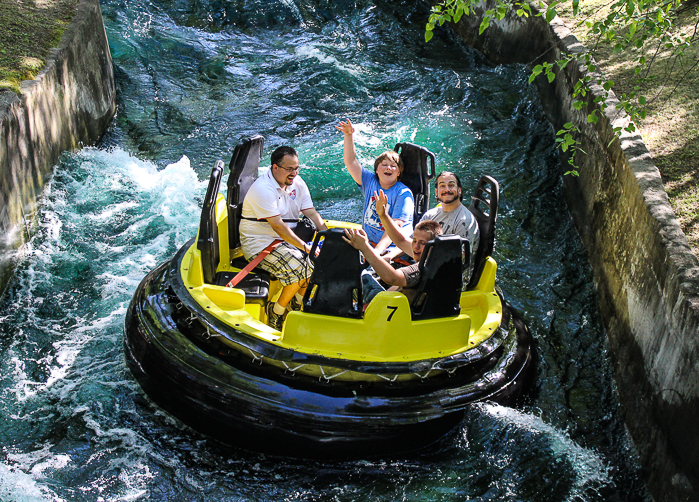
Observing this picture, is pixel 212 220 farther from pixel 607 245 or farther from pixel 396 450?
pixel 607 245

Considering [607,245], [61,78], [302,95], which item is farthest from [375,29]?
[607,245]

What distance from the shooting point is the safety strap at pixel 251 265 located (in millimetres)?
4294

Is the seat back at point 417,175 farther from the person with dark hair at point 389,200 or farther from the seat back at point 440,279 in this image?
the seat back at point 440,279

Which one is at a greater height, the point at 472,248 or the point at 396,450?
the point at 472,248

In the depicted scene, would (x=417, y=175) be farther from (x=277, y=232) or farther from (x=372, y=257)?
(x=372, y=257)

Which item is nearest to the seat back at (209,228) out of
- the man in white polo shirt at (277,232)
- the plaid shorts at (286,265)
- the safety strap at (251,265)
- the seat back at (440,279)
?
the safety strap at (251,265)

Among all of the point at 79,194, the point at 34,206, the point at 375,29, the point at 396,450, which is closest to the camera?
the point at 396,450

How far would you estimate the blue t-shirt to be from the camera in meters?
4.69

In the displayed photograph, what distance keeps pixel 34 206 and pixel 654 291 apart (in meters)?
5.19

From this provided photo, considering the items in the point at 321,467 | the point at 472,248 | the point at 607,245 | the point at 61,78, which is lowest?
the point at 321,467

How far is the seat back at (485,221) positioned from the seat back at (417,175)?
49 cm

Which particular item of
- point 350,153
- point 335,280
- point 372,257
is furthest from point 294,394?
point 350,153

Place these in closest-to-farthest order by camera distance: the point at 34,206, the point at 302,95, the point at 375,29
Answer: the point at 34,206, the point at 302,95, the point at 375,29

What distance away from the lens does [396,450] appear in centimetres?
370
